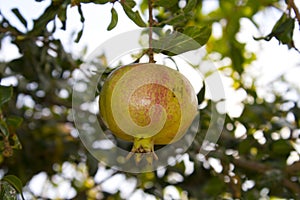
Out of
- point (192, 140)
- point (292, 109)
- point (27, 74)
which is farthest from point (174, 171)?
point (27, 74)

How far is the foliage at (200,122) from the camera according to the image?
1335 mm

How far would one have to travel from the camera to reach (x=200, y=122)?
5.53ft

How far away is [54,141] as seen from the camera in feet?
7.63

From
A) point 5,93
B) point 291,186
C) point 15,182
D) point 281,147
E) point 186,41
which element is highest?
point 186,41

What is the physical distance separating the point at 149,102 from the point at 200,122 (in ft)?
2.30

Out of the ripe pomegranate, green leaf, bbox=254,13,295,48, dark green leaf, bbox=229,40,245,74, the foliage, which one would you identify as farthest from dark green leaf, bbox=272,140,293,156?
the ripe pomegranate

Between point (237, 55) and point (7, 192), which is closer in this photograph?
point (7, 192)

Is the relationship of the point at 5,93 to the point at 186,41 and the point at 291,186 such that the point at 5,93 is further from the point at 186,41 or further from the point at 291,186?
the point at 291,186

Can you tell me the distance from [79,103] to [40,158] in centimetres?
57

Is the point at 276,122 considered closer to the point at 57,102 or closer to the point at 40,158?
the point at 57,102

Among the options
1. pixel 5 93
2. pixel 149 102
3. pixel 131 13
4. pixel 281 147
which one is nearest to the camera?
pixel 149 102

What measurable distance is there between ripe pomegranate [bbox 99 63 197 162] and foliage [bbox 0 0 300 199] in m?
0.19

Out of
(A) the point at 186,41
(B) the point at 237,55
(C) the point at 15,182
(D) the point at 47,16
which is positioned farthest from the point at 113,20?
(B) the point at 237,55

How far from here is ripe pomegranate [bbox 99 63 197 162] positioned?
3.28ft
